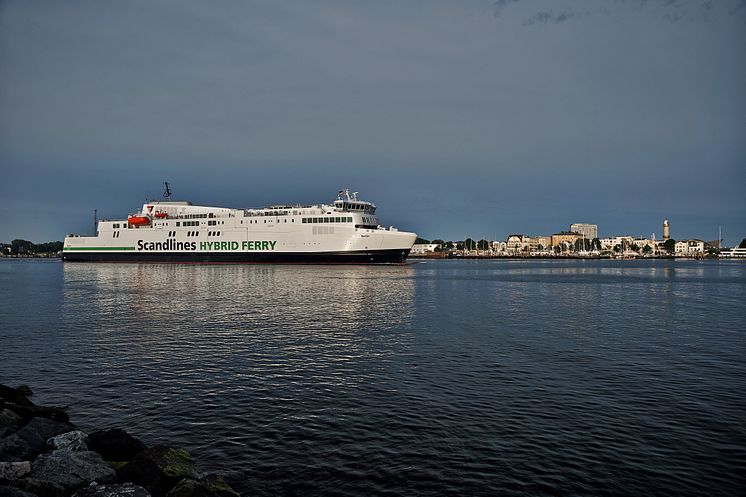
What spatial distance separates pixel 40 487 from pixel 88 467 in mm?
683

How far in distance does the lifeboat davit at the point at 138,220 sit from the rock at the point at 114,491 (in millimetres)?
106724

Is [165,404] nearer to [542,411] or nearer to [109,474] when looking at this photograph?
[109,474]

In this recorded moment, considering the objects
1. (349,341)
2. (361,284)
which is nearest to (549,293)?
(361,284)

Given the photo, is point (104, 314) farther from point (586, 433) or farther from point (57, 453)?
point (586, 433)

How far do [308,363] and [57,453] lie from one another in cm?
965

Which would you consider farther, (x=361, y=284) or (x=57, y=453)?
(x=361, y=284)

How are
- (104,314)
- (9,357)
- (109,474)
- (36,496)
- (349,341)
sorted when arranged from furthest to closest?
1. (104,314)
2. (349,341)
3. (9,357)
4. (109,474)
5. (36,496)

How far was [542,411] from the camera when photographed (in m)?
12.7

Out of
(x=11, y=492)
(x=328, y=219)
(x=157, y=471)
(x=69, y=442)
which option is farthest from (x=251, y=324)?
(x=328, y=219)

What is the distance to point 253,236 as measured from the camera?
94250 millimetres

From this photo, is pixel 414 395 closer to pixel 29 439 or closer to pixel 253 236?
pixel 29 439

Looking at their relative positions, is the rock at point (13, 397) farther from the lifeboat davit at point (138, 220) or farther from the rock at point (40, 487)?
the lifeboat davit at point (138, 220)

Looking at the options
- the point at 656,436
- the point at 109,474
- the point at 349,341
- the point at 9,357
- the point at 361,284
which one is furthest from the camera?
the point at 361,284

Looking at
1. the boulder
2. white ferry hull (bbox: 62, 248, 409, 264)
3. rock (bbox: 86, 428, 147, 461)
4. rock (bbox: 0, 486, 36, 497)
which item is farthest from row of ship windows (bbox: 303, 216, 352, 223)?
rock (bbox: 0, 486, 36, 497)
